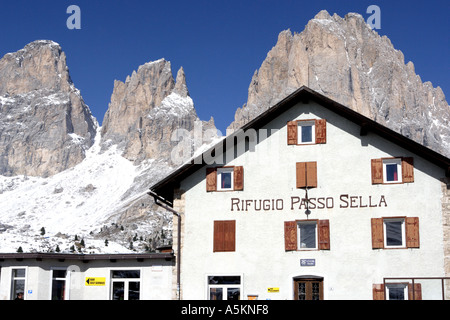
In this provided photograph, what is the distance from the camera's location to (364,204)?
96.5 ft

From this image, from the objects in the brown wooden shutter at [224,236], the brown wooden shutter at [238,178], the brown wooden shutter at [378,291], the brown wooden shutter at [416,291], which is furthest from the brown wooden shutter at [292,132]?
the brown wooden shutter at [416,291]


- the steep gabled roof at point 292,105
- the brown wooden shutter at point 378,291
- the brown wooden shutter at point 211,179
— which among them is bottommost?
the brown wooden shutter at point 378,291

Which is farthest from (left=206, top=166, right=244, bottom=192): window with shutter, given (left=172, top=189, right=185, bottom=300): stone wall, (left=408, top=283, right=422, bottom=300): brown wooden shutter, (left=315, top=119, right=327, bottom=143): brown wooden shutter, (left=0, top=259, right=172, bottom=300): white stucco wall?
(left=408, top=283, right=422, bottom=300): brown wooden shutter

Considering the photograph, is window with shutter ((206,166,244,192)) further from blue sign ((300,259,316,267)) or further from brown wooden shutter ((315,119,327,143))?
blue sign ((300,259,316,267))

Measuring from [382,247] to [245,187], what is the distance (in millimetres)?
7078

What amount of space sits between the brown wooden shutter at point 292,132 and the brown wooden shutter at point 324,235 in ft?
14.0

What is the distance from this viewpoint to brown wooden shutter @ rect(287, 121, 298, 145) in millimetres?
31062

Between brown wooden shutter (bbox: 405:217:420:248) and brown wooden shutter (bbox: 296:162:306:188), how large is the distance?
5.13 m

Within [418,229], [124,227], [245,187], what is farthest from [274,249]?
[124,227]

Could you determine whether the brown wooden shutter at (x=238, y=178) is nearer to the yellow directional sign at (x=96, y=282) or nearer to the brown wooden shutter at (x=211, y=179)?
the brown wooden shutter at (x=211, y=179)

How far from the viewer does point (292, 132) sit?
31.2 meters

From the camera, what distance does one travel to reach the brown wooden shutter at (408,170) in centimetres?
2922

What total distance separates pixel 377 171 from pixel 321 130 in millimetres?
3388
